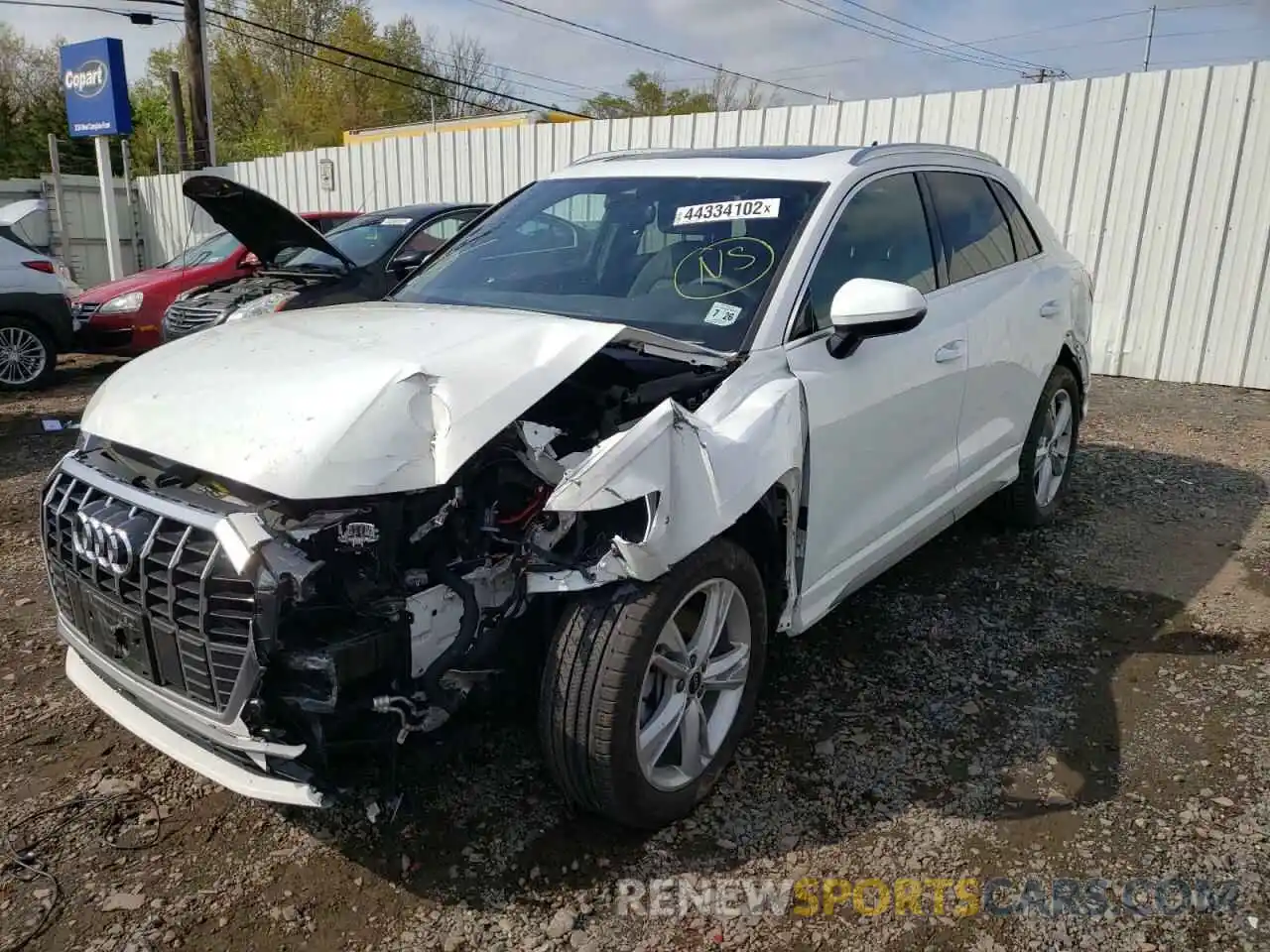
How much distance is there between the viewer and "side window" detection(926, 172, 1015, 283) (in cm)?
401

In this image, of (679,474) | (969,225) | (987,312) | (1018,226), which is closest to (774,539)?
(679,474)

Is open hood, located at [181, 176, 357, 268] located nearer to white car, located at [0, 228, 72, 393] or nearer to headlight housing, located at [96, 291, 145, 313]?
white car, located at [0, 228, 72, 393]

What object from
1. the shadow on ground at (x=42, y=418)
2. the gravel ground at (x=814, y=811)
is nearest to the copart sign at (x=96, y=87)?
the shadow on ground at (x=42, y=418)

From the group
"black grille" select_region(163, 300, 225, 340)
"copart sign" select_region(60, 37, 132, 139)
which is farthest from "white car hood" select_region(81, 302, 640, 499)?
"copart sign" select_region(60, 37, 132, 139)

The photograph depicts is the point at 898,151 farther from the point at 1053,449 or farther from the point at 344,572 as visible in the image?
the point at 344,572

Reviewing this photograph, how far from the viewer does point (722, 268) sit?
3.23 metres

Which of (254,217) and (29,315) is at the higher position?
(254,217)

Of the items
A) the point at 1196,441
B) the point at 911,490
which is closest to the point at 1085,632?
the point at 911,490

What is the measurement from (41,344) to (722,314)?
8.24 meters

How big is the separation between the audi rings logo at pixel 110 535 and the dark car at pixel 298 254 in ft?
5.18

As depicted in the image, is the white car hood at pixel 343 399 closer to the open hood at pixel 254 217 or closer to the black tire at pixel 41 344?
the open hood at pixel 254 217

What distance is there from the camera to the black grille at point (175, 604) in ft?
7.01

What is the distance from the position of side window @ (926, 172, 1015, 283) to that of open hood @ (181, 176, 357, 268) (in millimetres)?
2546

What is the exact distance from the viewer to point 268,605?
2.07 metres
